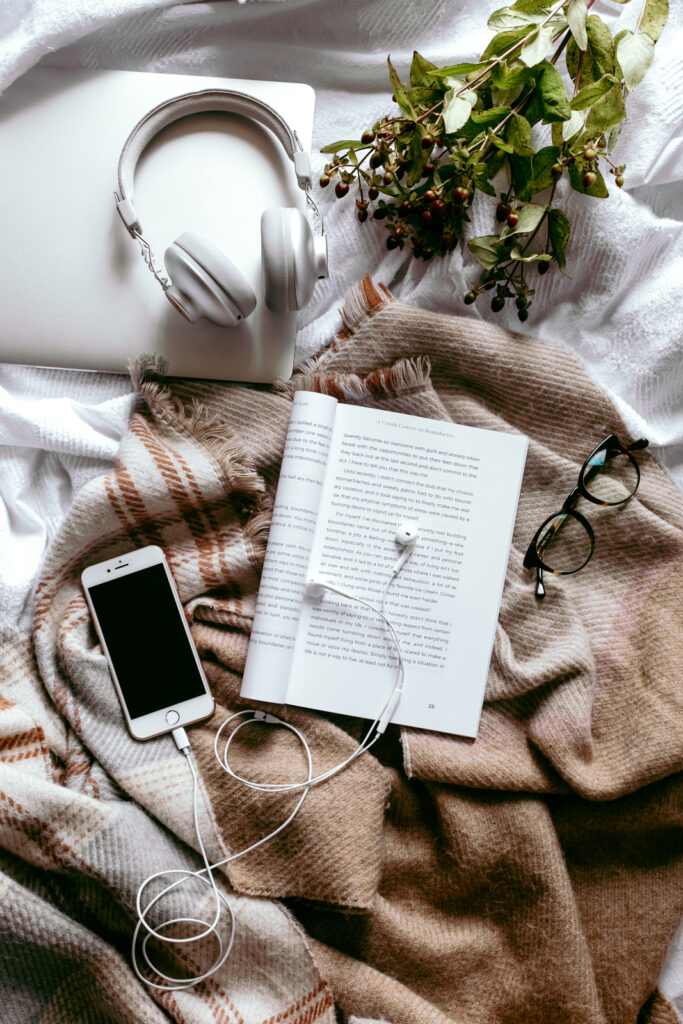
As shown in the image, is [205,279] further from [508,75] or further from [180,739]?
[180,739]

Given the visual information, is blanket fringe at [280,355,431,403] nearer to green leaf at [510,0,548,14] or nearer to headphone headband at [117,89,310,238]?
headphone headband at [117,89,310,238]

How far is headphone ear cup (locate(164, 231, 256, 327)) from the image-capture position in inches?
29.9

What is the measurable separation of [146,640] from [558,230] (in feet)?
2.15

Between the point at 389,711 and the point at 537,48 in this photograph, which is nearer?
the point at 537,48

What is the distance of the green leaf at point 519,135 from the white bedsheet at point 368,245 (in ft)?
0.30

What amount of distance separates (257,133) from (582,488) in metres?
0.55

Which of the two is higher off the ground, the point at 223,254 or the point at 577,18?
the point at 577,18

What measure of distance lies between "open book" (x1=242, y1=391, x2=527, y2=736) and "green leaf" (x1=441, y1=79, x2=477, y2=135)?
1.01ft

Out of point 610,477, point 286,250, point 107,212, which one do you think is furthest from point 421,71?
point 610,477

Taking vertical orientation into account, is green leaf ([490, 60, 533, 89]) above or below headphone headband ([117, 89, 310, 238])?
above

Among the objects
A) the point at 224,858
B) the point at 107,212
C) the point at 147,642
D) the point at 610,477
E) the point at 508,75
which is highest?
the point at 508,75

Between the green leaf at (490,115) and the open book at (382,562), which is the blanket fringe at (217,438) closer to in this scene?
the open book at (382,562)

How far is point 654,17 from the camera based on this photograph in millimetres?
760

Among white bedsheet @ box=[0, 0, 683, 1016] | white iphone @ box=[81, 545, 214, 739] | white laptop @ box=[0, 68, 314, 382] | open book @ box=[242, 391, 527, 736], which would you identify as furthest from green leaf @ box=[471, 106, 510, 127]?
white iphone @ box=[81, 545, 214, 739]
